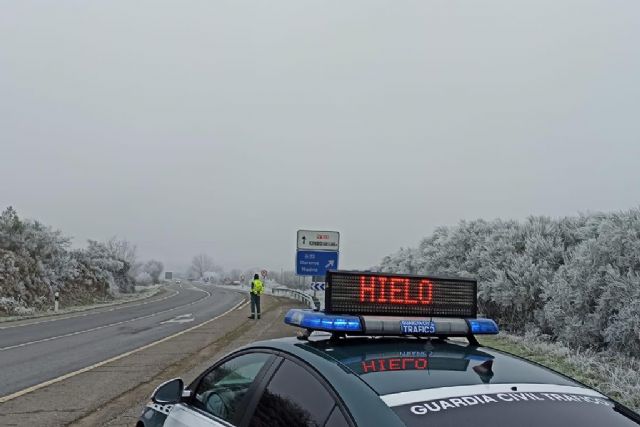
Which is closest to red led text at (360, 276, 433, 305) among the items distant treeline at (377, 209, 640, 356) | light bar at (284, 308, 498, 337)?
light bar at (284, 308, 498, 337)

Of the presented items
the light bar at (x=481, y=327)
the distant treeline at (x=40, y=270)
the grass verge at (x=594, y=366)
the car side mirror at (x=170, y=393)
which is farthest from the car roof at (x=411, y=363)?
the distant treeline at (x=40, y=270)

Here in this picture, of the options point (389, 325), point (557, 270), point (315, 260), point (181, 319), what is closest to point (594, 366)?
point (557, 270)

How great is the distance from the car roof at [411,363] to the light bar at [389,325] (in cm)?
6

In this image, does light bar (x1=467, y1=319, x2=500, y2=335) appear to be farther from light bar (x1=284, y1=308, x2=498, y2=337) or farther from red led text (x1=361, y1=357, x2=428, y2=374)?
red led text (x1=361, y1=357, x2=428, y2=374)

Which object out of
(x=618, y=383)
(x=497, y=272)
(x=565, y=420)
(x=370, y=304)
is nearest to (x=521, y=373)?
(x=565, y=420)

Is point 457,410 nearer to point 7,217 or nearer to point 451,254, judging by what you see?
point 451,254

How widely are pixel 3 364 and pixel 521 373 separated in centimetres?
1137

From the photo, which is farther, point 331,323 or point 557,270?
point 557,270

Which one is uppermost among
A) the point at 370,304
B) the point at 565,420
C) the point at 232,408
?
the point at 370,304

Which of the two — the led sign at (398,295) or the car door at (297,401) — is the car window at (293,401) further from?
the led sign at (398,295)

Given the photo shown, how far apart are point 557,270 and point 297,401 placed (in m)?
14.0

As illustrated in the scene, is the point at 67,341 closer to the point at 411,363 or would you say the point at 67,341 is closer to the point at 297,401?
the point at 297,401

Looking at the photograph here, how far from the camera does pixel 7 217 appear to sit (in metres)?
31.6

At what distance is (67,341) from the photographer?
1563 cm
